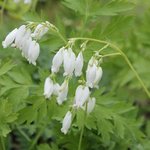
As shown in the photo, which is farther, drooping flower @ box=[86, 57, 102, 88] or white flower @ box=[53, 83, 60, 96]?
white flower @ box=[53, 83, 60, 96]

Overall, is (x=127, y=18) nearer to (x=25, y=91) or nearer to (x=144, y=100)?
(x=25, y=91)

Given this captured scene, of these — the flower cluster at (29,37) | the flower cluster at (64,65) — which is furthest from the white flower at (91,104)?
the flower cluster at (29,37)

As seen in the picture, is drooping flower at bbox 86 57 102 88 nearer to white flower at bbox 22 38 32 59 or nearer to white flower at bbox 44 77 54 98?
white flower at bbox 44 77 54 98

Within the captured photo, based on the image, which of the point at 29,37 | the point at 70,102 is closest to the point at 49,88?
the point at 29,37

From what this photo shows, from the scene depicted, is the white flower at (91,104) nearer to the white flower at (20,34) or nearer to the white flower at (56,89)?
the white flower at (56,89)

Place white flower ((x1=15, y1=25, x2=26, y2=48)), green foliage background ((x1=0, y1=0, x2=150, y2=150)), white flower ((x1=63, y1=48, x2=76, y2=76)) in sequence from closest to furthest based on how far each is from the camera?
white flower ((x1=63, y1=48, x2=76, y2=76)) → white flower ((x1=15, y1=25, x2=26, y2=48)) → green foliage background ((x1=0, y1=0, x2=150, y2=150))

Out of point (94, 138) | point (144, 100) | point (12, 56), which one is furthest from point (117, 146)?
point (144, 100)

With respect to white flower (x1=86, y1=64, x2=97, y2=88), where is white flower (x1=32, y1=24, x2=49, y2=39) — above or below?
above

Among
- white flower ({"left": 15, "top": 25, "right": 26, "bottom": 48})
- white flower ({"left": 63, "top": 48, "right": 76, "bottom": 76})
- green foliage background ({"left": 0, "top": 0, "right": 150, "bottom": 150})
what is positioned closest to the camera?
white flower ({"left": 63, "top": 48, "right": 76, "bottom": 76})

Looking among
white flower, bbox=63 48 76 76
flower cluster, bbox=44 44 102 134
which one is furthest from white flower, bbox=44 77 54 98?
white flower, bbox=63 48 76 76

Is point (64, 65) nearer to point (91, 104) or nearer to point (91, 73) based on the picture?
point (91, 73)

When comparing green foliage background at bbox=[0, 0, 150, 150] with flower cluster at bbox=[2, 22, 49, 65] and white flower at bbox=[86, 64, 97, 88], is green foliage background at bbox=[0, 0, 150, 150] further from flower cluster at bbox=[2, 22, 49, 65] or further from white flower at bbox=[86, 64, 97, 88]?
white flower at bbox=[86, 64, 97, 88]
